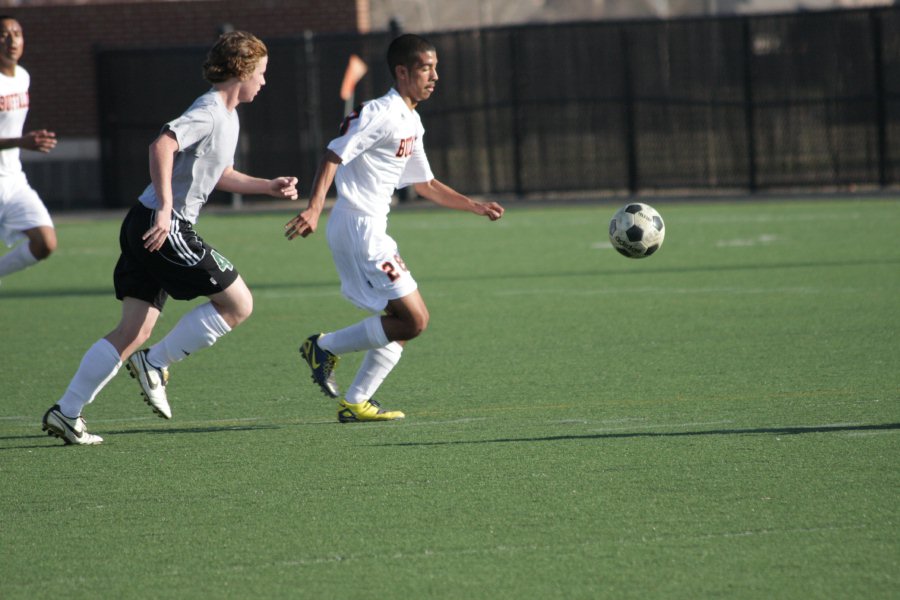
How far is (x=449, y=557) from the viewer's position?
483 cm

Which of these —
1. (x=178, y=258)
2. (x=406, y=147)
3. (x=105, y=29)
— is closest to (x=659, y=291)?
(x=406, y=147)

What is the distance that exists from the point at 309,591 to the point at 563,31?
18.8 m

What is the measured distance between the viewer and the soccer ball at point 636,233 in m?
9.09

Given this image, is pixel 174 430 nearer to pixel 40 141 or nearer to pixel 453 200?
pixel 453 200

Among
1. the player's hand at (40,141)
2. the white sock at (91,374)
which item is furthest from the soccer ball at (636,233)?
the player's hand at (40,141)

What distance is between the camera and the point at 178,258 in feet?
21.9

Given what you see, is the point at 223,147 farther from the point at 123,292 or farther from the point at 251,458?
the point at 251,458

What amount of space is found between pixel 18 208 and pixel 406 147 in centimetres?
503

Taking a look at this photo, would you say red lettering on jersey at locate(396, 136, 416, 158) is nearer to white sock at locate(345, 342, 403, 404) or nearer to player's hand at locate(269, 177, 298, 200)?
player's hand at locate(269, 177, 298, 200)

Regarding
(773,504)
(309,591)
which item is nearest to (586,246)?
(773,504)

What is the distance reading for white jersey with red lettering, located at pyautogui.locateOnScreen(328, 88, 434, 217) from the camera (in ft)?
23.4

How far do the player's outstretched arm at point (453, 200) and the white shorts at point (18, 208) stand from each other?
14.7ft

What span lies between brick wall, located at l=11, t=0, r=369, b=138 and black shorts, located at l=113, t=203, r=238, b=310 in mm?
18501

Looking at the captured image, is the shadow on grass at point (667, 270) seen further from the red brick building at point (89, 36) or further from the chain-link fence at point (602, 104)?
the red brick building at point (89, 36)
